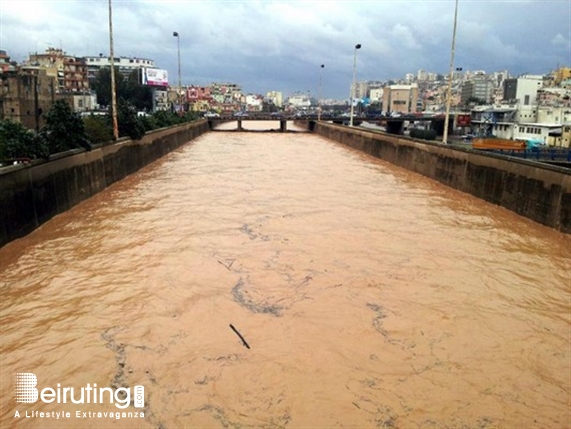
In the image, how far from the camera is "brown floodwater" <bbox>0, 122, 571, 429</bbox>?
588 centimetres

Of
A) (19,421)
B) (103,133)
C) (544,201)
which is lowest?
(19,421)

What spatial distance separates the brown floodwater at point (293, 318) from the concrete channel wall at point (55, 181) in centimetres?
50

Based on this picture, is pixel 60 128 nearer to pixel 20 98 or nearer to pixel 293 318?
pixel 293 318

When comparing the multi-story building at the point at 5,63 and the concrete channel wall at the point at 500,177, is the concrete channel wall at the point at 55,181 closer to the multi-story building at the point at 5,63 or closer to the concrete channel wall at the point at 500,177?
the concrete channel wall at the point at 500,177

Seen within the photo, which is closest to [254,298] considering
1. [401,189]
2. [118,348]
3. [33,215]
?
[118,348]

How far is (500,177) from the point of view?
703 inches

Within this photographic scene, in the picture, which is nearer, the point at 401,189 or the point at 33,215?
the point at 33,215

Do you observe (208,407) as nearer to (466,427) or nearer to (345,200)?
(466,427)

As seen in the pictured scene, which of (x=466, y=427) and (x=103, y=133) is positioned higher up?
(x=103, y=133)

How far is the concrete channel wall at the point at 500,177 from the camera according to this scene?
1437cm

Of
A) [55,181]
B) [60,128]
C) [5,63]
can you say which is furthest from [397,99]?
[55,181]

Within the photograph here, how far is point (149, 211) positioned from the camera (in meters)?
16.1

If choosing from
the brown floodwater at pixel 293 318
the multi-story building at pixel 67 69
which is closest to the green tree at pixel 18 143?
the brown floodwater at pixel 293 318

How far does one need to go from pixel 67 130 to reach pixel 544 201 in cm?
1608
